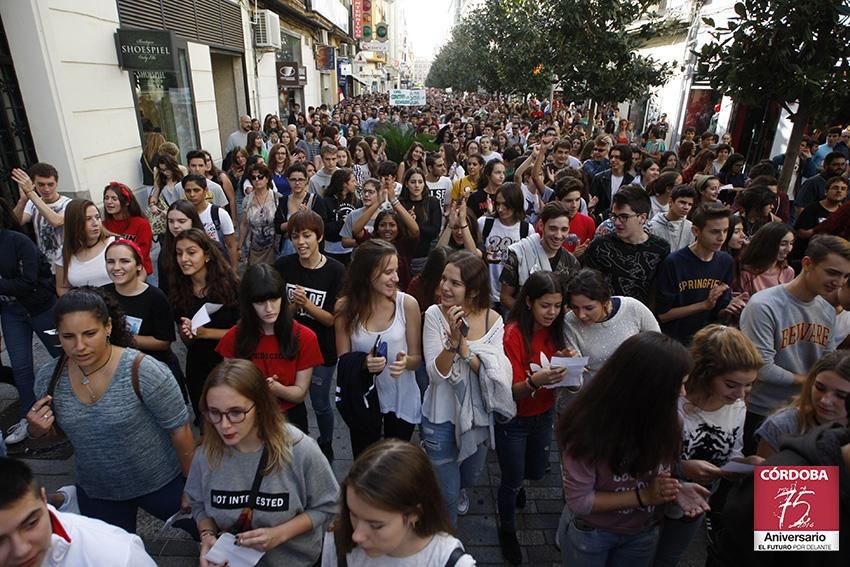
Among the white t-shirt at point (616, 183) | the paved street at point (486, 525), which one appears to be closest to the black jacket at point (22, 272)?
the paved street at point (486, 525)

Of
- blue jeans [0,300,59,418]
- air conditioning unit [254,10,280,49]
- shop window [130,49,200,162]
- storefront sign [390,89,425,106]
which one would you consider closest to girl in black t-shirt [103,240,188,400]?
blue jeans [0,300,59,418]

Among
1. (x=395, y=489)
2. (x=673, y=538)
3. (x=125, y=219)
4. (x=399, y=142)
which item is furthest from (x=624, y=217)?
(x=399, y=142)

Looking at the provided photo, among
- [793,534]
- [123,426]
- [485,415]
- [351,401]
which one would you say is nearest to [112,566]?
[123,426]

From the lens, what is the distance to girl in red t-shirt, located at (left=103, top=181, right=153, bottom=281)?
4.62m

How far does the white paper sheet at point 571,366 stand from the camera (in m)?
2.58

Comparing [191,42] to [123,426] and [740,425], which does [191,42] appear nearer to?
[123,426]

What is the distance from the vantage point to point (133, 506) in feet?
8.43

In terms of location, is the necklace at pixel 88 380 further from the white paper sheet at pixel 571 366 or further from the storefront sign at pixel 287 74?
the storefront sign at pixel 287 74

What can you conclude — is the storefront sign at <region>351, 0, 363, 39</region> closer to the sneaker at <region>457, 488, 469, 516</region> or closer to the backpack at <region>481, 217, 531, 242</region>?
the backpack at <region>481, 217, 531, 242</region>

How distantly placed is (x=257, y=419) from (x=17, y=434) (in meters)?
3.29

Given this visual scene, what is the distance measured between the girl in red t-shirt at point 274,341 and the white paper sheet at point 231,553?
955 millimetres

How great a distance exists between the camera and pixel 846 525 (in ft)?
4.86

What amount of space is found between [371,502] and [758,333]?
263 centimetres

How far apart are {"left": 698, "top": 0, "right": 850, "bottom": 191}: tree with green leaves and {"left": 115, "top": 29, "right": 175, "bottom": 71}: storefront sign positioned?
28.0 ft
